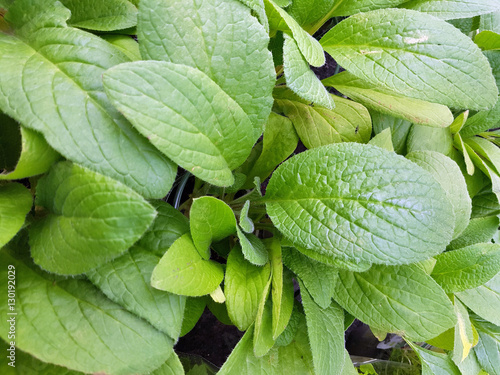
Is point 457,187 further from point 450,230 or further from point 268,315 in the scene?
point 268,315

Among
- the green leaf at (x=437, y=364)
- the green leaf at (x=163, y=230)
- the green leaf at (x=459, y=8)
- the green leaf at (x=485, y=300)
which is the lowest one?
the green leaf at (x=437, y=364)

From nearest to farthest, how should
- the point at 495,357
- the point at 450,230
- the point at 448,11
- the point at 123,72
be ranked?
1. the point at 123,72
2. the point at 450,230
3. the point at 448,11
4. the point at 495,357

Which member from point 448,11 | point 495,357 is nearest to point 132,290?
point 448,11

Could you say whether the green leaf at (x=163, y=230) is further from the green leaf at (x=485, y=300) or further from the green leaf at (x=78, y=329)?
the green leaf at (x=485, y=300)

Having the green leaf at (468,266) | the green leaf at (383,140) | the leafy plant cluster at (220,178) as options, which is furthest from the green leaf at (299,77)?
the green leaf at (468,266)

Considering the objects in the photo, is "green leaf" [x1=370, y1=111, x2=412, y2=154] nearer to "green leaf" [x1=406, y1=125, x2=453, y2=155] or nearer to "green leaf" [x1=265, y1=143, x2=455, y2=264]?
"green leaf" [x1=406, y1=125, x2=453, y2=155]

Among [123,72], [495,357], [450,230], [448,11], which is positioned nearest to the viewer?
[123,72]

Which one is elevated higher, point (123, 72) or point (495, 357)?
point (123, 72)
